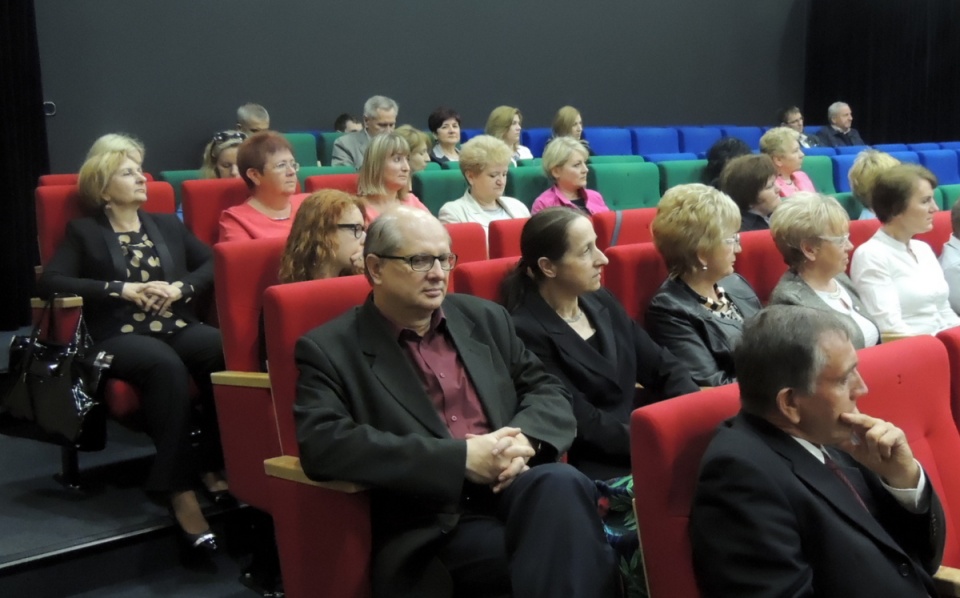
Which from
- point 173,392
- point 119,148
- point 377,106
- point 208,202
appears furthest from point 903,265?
point 377,106

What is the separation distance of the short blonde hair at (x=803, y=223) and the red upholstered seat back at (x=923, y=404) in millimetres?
881

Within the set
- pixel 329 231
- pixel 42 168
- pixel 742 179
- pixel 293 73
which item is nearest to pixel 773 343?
pixel 329 231

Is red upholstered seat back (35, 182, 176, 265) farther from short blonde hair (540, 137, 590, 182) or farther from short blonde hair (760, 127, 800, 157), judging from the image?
short blonde hair (760, 127, 800, 157)

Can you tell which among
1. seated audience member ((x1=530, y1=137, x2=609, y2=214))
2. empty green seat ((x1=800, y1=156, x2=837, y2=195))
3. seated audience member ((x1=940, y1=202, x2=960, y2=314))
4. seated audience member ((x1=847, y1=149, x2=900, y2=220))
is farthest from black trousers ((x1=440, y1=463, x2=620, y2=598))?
empty green seat ((x1=800, y1=156, x2=837, y2=195))

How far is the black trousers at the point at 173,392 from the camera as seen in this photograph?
258 centimetres

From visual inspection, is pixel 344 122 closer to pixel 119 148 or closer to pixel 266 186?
pixel 266 186

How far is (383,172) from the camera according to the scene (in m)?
3.42

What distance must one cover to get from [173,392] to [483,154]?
1617mm

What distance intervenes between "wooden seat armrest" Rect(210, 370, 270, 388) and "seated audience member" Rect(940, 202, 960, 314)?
2.28m

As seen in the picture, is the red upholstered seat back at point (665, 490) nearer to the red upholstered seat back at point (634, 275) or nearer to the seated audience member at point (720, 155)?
the red upholstered seat back at point (634, 275)

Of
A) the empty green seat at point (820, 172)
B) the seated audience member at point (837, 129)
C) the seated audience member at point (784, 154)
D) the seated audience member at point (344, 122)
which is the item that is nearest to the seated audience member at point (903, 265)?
the seated audience member at point (784, 154)

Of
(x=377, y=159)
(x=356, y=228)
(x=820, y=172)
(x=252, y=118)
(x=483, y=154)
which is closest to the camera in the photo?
(x=356, y=228)

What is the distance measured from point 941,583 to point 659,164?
3.49 meters

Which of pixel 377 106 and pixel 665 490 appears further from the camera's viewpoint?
pixel 377 106
